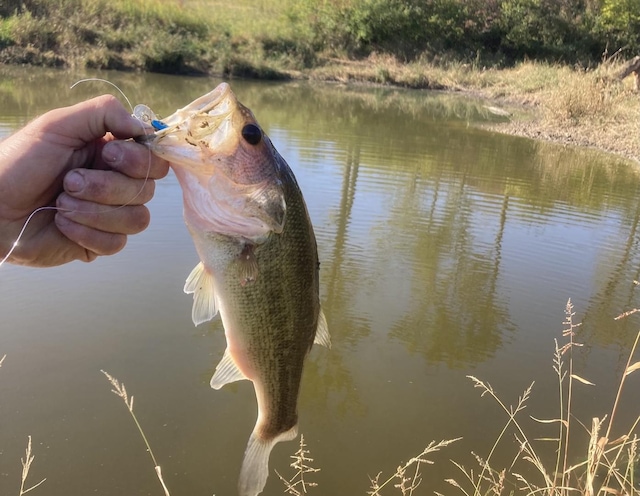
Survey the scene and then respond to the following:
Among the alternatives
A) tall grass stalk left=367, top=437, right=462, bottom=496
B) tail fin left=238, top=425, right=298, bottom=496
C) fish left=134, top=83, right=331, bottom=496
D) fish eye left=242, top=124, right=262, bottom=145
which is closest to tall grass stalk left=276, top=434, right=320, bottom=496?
tall grass stalk left=367, top=437, right=462, bottom=496

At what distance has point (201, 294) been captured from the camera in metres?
1.96

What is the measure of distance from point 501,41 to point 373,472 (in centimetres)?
3427

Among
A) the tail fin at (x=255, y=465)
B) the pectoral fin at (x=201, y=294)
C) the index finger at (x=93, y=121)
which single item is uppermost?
the index finger at (x=93, y=121)

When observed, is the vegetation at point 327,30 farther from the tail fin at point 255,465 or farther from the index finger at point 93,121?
the tail fin at point 255,465

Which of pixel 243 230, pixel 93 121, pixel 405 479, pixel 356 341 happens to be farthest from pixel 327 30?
pixel 243 230

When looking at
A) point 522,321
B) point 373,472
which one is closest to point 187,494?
point 373,472

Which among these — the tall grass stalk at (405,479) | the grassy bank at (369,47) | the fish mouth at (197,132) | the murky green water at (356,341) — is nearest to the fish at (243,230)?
the fish mouth at (197,132)

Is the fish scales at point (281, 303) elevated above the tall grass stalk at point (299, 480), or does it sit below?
above

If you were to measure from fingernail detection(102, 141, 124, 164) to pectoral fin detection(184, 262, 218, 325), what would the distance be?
426 mm

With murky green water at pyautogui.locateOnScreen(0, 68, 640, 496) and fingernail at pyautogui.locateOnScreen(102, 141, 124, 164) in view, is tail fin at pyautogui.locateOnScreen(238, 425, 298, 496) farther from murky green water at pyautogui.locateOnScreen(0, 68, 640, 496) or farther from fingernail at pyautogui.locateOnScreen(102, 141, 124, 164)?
murky green water at pyautogui.locateOnScreen(0, 68, 640, 496)

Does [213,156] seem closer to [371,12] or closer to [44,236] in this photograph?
[44,236]

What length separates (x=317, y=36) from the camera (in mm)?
31625

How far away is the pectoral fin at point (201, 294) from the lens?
193 centimetres

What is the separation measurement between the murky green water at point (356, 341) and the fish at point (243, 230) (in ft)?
5.96
